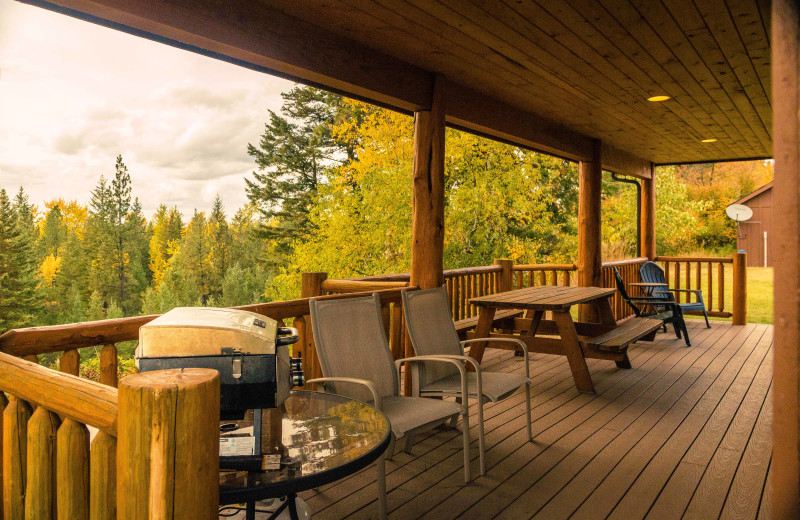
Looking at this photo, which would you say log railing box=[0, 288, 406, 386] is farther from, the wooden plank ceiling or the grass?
the grass

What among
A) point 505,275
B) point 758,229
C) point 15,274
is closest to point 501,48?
point 505,275

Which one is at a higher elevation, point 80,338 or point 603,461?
point 80,338

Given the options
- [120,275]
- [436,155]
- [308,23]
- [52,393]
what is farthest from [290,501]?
[120,275]

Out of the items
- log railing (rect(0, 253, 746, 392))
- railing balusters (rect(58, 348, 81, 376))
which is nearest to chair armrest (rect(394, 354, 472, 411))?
log railing (rect(0, 253, 746, 392))

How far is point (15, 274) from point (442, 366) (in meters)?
19.8

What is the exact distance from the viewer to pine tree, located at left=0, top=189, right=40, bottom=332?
17969 millimetres

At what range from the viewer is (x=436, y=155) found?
14.4 ft

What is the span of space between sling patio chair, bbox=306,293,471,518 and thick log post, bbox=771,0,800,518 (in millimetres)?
1691

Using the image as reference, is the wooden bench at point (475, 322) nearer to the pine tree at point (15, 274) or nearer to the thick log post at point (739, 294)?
the thick log post at point (739, 294)

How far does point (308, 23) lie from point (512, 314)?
3.59 m

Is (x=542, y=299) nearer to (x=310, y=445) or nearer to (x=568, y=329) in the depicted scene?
(x=568, y=329)

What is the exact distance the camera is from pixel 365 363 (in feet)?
9.70

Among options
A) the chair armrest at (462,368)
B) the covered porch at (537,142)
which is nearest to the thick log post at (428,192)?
the covered porch at (537,142)

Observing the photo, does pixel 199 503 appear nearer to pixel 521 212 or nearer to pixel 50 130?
pixel 521 212
